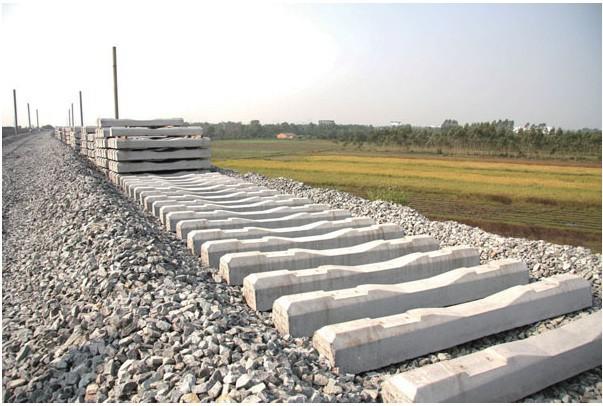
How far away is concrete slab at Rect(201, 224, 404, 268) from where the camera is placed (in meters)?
5.14

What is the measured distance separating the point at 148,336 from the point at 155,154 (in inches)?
369

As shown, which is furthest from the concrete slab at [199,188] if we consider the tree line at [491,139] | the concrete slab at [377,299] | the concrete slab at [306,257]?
the tree line at [491,139]

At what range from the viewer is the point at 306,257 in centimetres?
498

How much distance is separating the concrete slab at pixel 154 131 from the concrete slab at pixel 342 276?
8949mm

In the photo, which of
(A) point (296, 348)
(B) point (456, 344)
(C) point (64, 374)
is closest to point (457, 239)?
(B) point (456, 344)

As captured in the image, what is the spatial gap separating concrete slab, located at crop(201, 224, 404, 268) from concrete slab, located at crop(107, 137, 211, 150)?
6.98 m

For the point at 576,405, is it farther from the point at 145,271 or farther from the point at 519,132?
the point at 519,132

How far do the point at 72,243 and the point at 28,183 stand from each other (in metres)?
10.8

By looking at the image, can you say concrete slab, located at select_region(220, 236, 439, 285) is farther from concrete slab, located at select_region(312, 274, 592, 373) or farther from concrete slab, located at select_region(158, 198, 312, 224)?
concrete slab, located at select_region(158, 198, 312, 224)

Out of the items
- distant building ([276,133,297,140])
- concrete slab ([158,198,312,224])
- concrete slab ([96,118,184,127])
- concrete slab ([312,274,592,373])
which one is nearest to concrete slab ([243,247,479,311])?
concrete slab ([312,274,592,373])

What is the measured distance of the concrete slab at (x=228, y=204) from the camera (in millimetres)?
7395

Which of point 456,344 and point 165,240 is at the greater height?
point 165,240

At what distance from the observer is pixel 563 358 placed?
3.32 meters

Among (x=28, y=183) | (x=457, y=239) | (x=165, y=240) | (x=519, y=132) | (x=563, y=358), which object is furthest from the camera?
(x=519, y=132)
